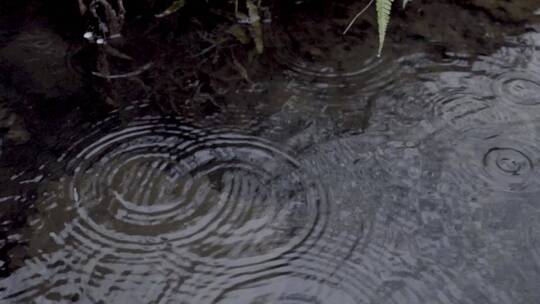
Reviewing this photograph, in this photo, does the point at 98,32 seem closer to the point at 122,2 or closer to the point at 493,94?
the point at 122,2

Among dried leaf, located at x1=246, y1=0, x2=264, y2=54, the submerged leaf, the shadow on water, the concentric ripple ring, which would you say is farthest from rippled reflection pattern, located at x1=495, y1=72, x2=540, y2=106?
the submerged leaf

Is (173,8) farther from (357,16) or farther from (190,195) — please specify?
(190,195)

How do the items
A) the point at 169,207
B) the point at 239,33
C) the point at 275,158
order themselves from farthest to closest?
the point at 239,33 → the point at 275,158 → the point at 169,207

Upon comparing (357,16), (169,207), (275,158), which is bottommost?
(169,207)

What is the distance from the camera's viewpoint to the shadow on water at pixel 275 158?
211cm

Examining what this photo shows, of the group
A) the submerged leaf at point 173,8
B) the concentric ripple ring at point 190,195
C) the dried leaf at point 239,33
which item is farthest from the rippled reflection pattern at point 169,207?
the submerged leaf at point 173,8

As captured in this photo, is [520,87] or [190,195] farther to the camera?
[520,87]

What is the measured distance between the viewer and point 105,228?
2.24 m

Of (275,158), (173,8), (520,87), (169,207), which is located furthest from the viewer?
(173,8)

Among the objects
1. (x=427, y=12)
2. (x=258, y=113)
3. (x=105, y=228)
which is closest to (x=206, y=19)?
(x=258, y=113)

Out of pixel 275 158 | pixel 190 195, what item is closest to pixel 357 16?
pixel 275 158

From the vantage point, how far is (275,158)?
98.7 inches

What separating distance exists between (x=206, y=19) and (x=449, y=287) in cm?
192

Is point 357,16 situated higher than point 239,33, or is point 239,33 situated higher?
point 357,16
